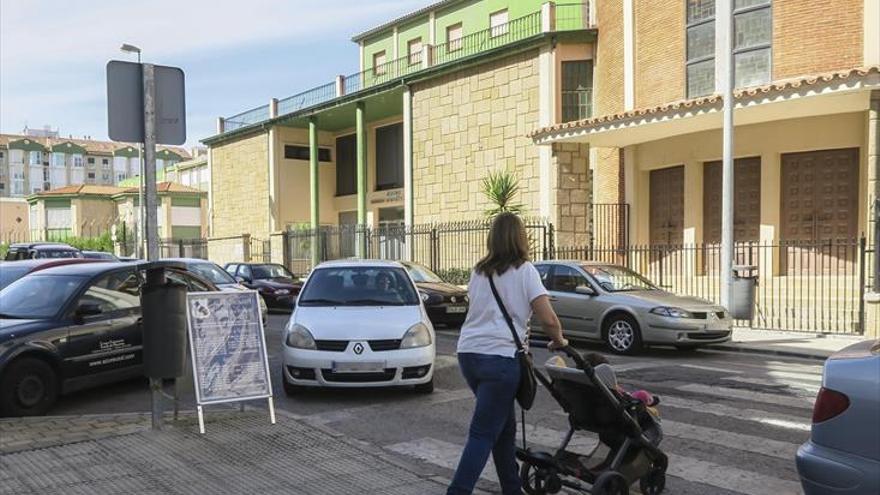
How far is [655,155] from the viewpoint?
19.4 m

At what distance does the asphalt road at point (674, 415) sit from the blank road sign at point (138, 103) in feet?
7.70

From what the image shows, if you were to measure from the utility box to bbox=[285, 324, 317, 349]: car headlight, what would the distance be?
1.66m

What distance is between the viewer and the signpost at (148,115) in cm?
621

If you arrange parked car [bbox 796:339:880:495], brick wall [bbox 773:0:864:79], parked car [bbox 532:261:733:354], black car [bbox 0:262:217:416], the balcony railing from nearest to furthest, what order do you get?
parked car [bbox 796:339:880:495] → black car [bbox 0:262:217:416] → parked car [bbox 532:261:733:354] → brick wall [bbox 773:0:864:79] → the balcony railing

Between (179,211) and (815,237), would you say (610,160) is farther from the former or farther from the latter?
(179,211)

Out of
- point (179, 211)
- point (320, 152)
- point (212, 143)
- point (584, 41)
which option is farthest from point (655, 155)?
point (179, 211)

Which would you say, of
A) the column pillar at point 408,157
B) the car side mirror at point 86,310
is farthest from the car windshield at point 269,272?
the car side mirror at point 86,310

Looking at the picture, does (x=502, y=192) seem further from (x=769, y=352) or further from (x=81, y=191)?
(x=81, y=191)

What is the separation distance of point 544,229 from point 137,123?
1475 cm

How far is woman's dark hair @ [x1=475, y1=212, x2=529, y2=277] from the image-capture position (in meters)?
4.25

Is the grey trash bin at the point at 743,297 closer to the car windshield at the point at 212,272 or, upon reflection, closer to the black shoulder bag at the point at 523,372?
the car windshield at the point at 212,272

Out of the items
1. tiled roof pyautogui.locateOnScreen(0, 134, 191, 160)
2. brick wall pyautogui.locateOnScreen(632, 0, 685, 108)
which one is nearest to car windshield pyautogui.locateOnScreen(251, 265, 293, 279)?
brick wall pyautogui.locateOnScreen(632, 0, 685, 108)

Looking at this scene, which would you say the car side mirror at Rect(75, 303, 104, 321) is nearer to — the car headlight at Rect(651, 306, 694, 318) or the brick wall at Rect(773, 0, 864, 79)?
the car headlight at Rect(651, 306, 694, 318)

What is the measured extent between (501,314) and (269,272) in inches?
680
